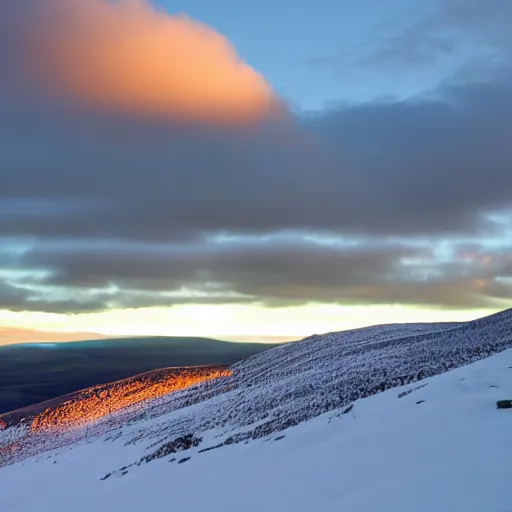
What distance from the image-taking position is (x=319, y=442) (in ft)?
61.6

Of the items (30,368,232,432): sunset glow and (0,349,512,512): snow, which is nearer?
(0,349,512,512): snow

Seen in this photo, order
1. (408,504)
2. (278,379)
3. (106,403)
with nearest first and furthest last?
1. (408,504)
2. (278,379)
3. (106,403)

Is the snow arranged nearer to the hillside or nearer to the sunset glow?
the hillside

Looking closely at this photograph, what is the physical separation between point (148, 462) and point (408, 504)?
1981 cm

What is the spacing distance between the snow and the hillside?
50 mm

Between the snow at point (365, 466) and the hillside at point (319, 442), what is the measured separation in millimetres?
50

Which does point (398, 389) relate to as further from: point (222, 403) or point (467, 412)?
point (222, 403)

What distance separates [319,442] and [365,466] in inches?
178

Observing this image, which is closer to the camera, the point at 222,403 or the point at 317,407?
the point at 317,407

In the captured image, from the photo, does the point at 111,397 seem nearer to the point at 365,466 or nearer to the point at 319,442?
the point at 319,442

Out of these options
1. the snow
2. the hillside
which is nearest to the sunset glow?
the hillside

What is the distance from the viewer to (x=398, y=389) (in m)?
23.6

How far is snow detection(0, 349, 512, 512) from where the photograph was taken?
11727 mm

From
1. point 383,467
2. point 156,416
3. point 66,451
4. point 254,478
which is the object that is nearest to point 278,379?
point 156,416
